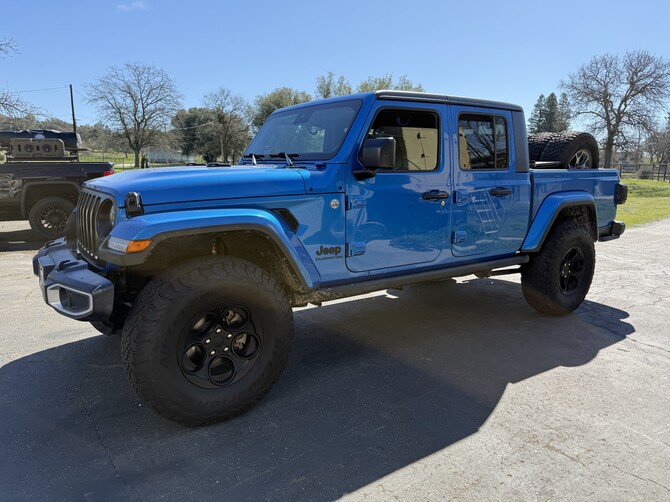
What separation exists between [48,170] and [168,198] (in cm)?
740

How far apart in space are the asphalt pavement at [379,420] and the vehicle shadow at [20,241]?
14.3 feet

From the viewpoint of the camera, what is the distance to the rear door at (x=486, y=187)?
3.87 m

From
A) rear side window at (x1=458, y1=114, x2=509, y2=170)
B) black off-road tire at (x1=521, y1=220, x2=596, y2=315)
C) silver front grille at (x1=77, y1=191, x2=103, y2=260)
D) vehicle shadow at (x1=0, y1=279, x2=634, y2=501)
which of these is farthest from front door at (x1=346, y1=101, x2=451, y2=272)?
silver front grille at (x1=77, y1=191, x2=103, y2=260)

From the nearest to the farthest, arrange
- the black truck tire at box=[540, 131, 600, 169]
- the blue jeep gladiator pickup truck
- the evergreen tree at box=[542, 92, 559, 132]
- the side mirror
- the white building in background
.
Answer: the blue jeep gladiator pickup truck, the side mirror, the black truck tire at box=[540, 131, 600, 169], the white building in background, the evergreen tree at box=[542, 92, 559, 132]

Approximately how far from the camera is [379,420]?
2857 millimetres

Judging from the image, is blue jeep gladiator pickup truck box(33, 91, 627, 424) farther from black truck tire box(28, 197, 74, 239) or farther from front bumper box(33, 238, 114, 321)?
black truck tire box(28, 197, 74, 239)

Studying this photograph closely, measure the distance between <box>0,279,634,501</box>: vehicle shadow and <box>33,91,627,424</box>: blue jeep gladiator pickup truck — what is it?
0.96 ft

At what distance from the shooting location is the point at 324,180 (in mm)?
3119

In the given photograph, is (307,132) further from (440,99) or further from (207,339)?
(207,339)

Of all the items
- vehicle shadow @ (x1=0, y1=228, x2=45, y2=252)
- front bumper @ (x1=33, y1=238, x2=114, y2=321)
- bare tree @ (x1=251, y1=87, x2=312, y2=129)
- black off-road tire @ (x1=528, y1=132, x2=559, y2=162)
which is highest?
bare tree @ (x1=251, y1=87, x2=312, y2=129)

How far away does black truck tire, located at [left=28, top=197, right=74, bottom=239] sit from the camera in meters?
8.58

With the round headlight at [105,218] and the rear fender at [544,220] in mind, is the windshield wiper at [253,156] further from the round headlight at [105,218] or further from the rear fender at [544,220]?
the rear fender at [544,220]

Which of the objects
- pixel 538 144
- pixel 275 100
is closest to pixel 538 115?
pixel 275 100

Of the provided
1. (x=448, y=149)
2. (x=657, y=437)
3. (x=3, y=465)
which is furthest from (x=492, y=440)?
(x=3, y=465)
